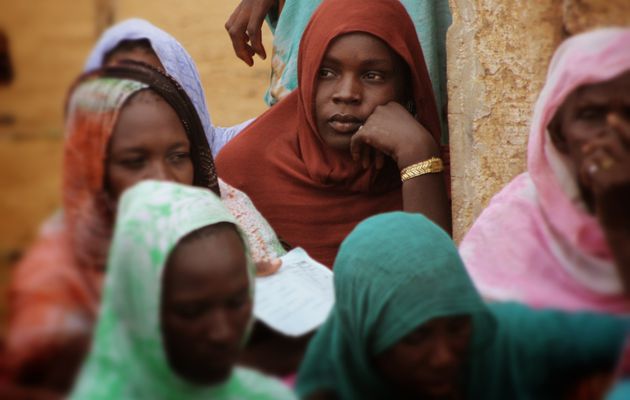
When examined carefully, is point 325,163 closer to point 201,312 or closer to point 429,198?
point 429,198

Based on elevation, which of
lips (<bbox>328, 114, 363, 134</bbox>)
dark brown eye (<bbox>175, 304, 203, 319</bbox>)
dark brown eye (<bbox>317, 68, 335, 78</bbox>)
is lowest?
lips (<bbox>328, 114, 363, 134</bbox>)

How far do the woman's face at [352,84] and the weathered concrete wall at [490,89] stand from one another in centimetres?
46

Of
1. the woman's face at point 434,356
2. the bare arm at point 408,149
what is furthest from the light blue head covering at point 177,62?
the woman's face at point 434,356

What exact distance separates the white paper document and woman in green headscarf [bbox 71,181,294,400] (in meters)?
0.61

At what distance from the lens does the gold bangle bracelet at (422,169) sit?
3.90 m

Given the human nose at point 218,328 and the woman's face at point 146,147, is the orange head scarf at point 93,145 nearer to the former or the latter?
the woman's face at point 146,147

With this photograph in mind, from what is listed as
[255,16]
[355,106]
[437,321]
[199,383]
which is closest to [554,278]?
[437,321]

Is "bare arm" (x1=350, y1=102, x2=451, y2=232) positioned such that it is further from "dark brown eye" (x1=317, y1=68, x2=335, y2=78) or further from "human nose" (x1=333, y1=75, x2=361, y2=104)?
"dark brown eye" (x1=317, y1=68, x2=335, y2=78)

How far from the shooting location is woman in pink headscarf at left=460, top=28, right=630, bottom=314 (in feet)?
8.04

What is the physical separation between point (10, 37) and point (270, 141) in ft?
7.19

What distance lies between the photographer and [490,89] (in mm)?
3484

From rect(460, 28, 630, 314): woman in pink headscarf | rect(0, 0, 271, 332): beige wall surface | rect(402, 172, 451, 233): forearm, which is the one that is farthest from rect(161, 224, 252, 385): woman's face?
rect(402, 172, 451, 233): forearm

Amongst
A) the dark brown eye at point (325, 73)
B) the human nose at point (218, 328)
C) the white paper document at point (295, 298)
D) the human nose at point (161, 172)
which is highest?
the human nose at point (161, 172)

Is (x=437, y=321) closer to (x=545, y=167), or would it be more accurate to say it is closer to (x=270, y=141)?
(x=545, y=167)
